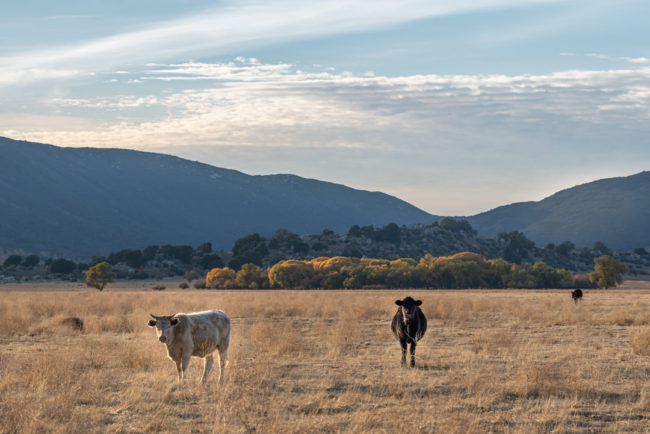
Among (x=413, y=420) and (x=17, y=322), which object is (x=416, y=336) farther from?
(x=17, y=322)

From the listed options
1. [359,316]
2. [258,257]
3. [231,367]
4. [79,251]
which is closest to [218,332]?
[231,367]

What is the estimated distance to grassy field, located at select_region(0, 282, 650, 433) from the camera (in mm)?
9891

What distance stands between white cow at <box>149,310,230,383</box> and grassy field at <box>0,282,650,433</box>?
17.6 inches

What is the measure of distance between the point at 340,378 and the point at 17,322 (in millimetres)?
15415

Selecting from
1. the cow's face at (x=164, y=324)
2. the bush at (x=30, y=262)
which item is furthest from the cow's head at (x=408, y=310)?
the bush at (x=30, y=262)

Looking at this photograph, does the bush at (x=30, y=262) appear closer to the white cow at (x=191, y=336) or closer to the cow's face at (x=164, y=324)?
the white cow at (x=191, y=336)

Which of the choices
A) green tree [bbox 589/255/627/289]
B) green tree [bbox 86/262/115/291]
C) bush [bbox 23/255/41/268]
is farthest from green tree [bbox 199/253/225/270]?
green tree [bbox 589/255/627/289]

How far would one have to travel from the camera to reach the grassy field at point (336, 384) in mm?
9891

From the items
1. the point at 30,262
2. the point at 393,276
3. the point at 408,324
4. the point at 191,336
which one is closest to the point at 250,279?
the point at 393,276

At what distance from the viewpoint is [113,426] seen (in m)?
9.78

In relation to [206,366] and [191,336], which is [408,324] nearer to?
[206,366]

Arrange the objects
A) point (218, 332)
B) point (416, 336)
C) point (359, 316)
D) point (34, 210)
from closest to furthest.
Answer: point (218, 332), point (416, 336), point (359, 316), point (34, 210)

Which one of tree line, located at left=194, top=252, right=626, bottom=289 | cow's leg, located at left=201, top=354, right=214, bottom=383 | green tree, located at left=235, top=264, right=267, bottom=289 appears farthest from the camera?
green tree, located at left=235, top=264, right=267, bottom=289

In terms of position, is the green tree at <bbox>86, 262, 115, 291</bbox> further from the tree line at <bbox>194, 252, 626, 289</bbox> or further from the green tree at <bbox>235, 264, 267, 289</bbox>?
the green tree at <bbox>235, 264, 267, 289</bbox>
